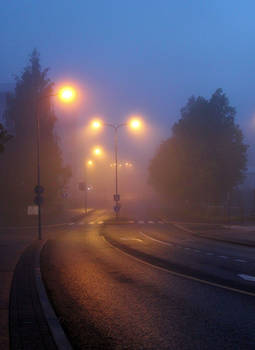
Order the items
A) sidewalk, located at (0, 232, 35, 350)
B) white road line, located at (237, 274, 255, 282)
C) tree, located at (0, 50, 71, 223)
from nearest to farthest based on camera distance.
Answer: sidewalk, located at (0, 232, 35, 350) < white road line, located at (237, 274, 255, 282) < tree, located at (0, 50, 71, 223)

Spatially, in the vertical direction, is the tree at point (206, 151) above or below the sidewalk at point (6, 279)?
above

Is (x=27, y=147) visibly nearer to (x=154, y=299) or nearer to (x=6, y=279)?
(x=6, y=279)

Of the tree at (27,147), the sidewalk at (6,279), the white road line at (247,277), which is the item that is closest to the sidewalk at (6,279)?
the sidewalk at (6,279)

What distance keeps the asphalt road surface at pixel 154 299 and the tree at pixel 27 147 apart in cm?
2979

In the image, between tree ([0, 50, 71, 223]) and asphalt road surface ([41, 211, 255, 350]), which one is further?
tree ([0, 50, 71, 223])

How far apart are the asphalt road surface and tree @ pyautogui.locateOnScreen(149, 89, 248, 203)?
128ft

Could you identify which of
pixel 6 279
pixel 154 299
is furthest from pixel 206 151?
pixel 154 299

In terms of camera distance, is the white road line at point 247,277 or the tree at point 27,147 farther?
the tree at point 27,147

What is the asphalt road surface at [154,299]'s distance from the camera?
6352 millimetres

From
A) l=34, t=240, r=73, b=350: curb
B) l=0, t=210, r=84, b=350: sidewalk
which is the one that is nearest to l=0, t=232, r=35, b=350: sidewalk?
l=0, t=210, r=84, b=350: sidewalk

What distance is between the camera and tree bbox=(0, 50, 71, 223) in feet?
149

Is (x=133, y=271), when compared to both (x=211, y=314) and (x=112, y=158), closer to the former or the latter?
(x=211, y=314)

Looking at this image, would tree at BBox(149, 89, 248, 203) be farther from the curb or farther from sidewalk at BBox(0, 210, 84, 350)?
the curb

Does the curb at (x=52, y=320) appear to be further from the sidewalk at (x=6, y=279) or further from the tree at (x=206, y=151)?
the tree at (x=206, y=151)
